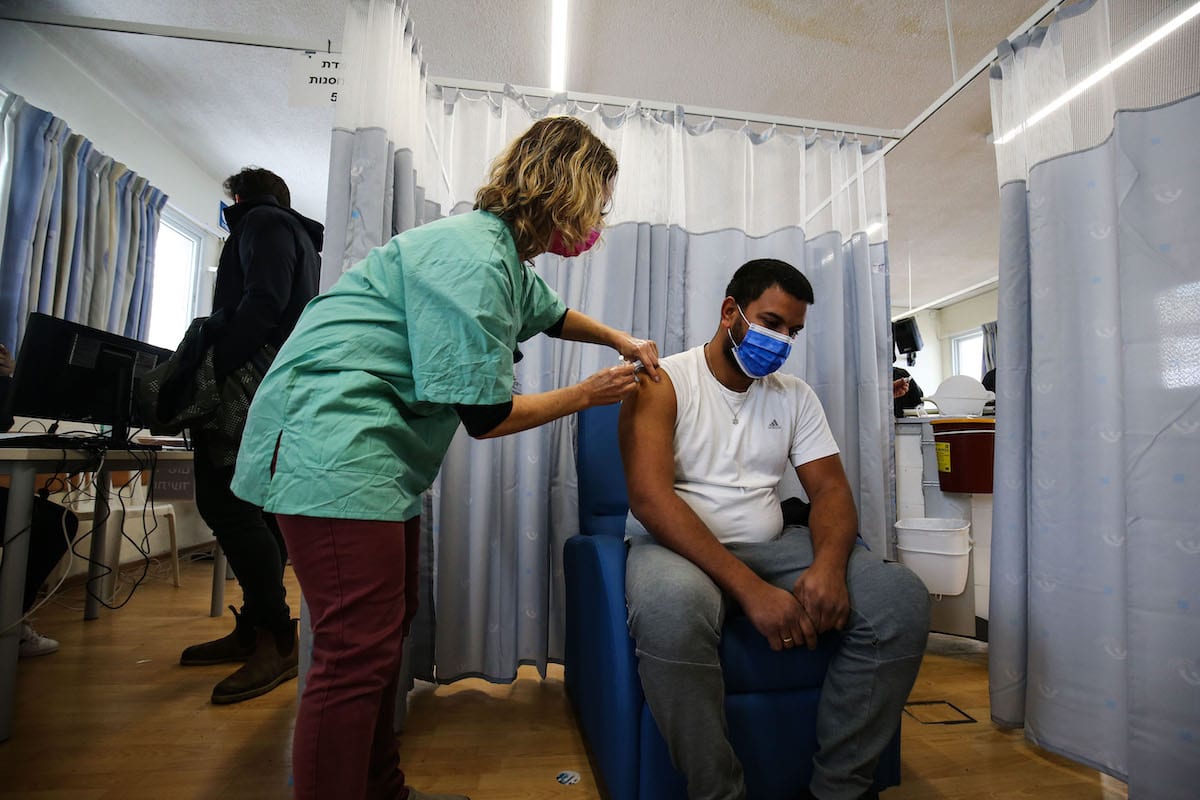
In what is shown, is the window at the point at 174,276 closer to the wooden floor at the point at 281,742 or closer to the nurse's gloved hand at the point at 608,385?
the wooden floor at the point at 281,742

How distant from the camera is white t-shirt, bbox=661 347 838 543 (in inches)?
51.0

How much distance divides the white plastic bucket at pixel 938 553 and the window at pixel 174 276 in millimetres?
4500

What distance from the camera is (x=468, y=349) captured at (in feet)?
2.68

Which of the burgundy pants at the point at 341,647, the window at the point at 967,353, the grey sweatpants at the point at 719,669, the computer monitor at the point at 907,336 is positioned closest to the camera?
the burgundy pants at the point at 341,647

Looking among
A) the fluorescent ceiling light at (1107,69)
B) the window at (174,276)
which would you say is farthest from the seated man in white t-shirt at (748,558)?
the window at (174,276)

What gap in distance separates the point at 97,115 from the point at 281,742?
361cm

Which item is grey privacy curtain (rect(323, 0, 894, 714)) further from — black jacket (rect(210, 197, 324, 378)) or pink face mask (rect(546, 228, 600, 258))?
pink face mask (rect(546, 228, 600, 258))

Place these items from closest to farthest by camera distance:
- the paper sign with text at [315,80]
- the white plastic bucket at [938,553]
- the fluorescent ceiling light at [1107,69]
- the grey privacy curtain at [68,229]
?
the fluorescent ceiling light at [1107,69], the paper sign with text at [315,80], the white plastic bucket at [938,553], the grey privacy curtain at [68,229]

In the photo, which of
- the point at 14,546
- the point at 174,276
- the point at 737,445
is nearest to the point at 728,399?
the point at 737,445

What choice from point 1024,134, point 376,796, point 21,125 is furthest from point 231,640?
point 1024,134

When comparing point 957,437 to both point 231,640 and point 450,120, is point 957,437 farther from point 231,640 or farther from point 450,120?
point 231,640

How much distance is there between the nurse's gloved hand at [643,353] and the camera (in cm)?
124

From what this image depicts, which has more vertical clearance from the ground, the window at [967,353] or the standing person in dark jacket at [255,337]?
the window at [967,353]

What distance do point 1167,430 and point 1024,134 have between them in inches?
33.6
